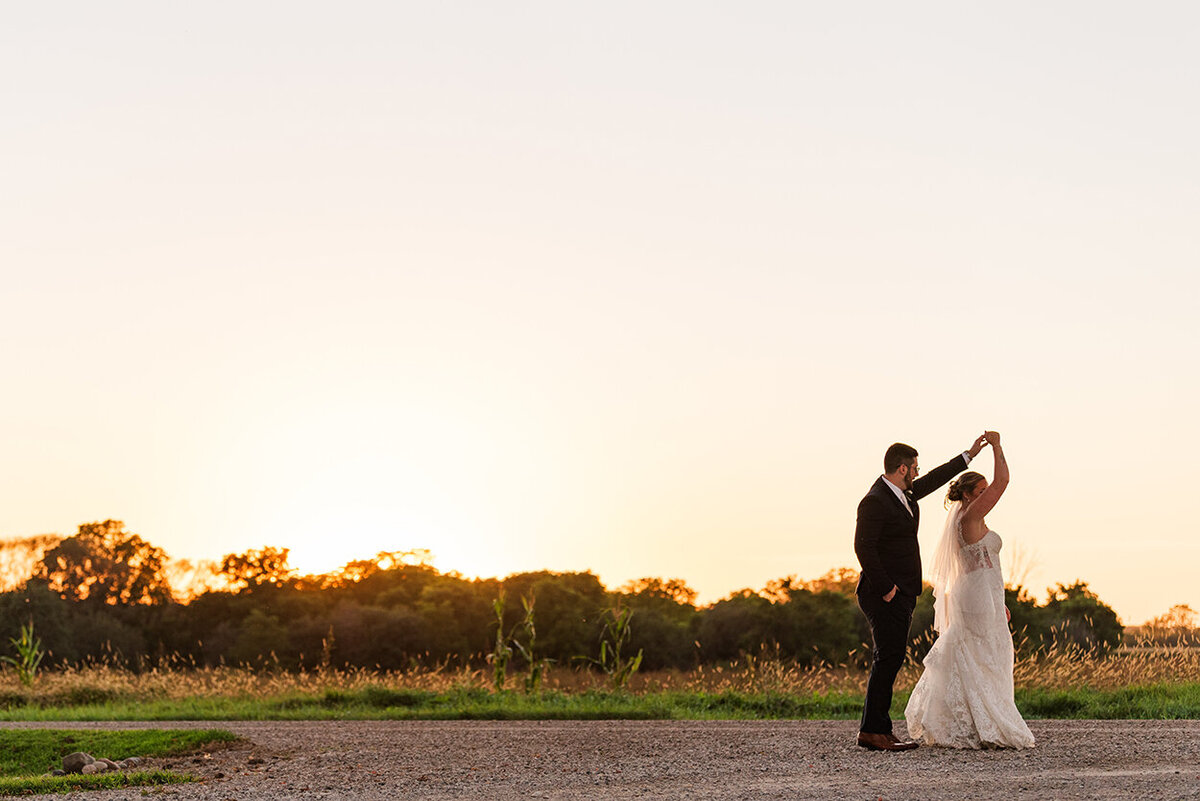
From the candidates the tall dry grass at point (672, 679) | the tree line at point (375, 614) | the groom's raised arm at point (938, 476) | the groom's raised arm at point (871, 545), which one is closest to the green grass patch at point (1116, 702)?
the tall dry grass at point (672, 679)

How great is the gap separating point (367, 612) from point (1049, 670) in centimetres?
2764

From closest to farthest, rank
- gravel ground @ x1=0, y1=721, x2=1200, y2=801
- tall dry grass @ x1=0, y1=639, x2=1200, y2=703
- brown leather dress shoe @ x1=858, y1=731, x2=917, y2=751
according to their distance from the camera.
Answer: gravel ground @ x1=0, y1=721, x2=1200, y2=801, brown leather dress shoe @ x1=858, y1=731, x2=917, y2=751, tall dry grass @ x1=0, y1=639, x2=1200, y2=703

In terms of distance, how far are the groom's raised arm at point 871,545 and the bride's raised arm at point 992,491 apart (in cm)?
100

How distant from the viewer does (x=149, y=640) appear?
44.9 metres

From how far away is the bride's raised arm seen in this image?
1022 centimetres

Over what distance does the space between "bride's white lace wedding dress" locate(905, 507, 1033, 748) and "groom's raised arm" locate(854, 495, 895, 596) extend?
96 cm

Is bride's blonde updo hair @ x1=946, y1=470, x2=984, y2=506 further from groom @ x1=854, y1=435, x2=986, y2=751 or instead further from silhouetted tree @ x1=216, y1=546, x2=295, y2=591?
silhouetted tree @ x1=216, y1=546, x2=295, y2=591

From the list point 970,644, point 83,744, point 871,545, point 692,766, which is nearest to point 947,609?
point 970,644

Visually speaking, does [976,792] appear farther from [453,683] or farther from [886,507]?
[453,683]

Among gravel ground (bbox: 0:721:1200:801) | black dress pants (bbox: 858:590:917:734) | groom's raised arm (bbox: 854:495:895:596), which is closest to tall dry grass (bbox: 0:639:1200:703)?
gravel ground (bbox: 0:721:1200:801)

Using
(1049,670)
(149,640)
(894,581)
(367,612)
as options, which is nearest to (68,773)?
(894,581)

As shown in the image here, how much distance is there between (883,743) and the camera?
10141 mm

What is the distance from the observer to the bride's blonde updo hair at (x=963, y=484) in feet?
34.7

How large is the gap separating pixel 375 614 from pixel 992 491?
108ft
